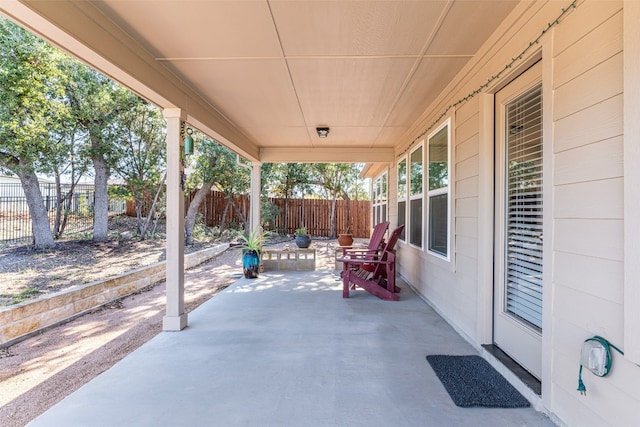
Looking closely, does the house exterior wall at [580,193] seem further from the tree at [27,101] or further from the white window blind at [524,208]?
the tree at [27,101]

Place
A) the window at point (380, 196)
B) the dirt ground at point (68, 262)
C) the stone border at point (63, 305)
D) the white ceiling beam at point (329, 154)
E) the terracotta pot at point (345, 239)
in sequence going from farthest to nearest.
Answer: the terracotta pot at point (345, 239)
the window at point (380, 196)
the white ceiling beam at point (329, 154)
the dirt ground at point (68, 262)
the stone border at point (63, 305)

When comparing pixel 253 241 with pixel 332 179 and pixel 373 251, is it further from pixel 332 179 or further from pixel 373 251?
pixel 332 179

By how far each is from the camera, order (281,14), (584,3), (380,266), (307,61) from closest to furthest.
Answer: (584,3), (281,14), (307,61), (380,266)

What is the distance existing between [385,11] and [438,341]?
2.64 meters

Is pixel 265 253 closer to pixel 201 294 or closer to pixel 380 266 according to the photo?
pixel 201 294

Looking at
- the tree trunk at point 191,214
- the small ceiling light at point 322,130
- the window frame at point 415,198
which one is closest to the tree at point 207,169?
the tree trunk at point 191,214

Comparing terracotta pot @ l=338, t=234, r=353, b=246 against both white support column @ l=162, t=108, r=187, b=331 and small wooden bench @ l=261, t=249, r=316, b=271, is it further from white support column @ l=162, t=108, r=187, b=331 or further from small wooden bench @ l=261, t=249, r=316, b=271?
white support column @ l=162, t=108, r=187, b=331

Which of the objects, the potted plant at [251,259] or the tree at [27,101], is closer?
the tree at [27,101]

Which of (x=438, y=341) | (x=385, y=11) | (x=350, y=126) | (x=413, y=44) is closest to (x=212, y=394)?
(x=438, y=341)

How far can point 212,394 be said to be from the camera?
206 centimetres

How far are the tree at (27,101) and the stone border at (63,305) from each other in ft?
9.22

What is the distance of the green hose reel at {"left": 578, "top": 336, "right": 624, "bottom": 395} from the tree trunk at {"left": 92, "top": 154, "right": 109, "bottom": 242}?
855cm

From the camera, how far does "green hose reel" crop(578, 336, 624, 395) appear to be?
54.2 inches

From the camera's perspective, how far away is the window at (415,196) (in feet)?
14.9
